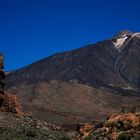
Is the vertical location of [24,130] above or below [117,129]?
above

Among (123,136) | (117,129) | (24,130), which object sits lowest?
(123,136)

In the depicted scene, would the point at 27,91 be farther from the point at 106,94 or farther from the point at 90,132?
the point at 90,132

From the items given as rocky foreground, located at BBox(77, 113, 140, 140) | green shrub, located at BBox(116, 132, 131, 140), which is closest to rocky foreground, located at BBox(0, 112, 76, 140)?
rocky foreground, located at BBox(77, 113, 140, 140)

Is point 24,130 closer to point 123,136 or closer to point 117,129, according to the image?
point 117,129

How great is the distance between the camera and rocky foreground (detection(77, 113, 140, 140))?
14664 mm

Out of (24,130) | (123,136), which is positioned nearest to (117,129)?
(123,136)

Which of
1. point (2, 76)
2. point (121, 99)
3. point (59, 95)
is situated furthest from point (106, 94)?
point (2, 76)

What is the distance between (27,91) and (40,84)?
7012 millimetres

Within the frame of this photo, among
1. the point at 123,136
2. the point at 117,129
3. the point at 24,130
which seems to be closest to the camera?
the point at 123,136

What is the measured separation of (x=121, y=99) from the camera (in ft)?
515

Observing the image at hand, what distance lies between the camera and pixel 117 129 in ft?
50.8

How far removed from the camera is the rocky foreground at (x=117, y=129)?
1466 centimetres

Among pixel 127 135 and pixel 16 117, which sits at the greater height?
pixel 16 117

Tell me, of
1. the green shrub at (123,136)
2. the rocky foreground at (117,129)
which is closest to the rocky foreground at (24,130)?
the rocky foreground at (117,129)
